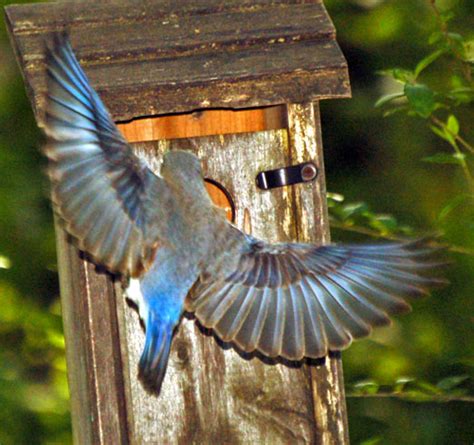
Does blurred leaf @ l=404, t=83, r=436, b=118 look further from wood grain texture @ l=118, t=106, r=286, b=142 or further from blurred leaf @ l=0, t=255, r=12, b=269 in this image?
blurred leaf @ l=0, t=255, r=12, b=269

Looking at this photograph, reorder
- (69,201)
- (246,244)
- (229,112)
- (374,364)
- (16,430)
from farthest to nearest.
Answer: (374,364), (16,430), (229,112), (246,244), (69,201)

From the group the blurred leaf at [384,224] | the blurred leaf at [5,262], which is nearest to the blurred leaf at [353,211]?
the blurred leaf at [384,224]

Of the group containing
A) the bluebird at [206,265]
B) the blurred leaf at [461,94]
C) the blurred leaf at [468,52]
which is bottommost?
the bluebird at [206,265]

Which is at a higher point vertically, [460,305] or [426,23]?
[426,23]

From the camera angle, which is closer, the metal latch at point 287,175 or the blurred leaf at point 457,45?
the metal latch at point 287,175

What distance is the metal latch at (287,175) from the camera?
164 inches

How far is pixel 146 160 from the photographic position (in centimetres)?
417

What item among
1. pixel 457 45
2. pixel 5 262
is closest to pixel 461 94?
pixel 457 45

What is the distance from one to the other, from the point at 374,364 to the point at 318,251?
1768mm

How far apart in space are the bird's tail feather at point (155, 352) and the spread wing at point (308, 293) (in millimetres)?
122

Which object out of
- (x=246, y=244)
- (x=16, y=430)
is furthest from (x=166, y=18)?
(x=16, y=430)

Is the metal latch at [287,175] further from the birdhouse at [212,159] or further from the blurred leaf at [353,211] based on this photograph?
the blurred leaf at [353,211]

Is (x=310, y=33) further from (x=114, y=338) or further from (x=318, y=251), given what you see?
(x=114, y=338)

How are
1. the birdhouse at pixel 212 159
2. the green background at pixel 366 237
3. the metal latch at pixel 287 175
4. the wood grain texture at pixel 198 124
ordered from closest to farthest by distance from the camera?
the birdhouse at pixel 212 159 → the metal latch at pixel 287 175 → the wood grain texture at pixel 198 124 → the green background at pixel 366 237
